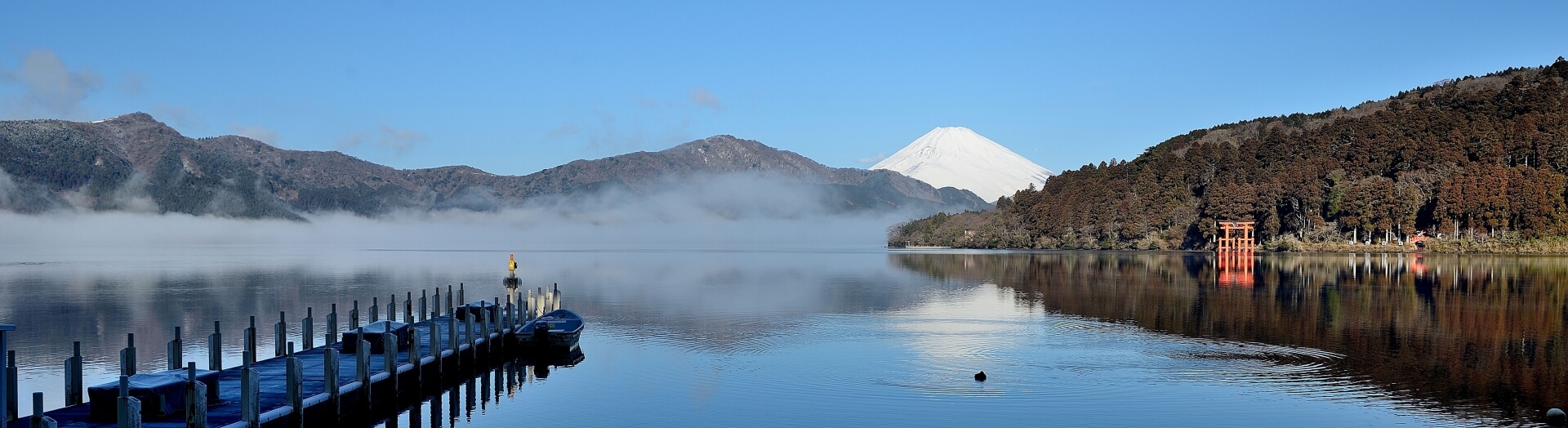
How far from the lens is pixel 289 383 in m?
18.7

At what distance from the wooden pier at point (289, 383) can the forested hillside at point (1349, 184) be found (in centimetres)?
10208

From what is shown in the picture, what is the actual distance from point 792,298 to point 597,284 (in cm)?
1795

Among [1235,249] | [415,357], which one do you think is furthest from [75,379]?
[1235,249]

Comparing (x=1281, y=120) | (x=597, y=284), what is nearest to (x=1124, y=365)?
(x=597, y=284)

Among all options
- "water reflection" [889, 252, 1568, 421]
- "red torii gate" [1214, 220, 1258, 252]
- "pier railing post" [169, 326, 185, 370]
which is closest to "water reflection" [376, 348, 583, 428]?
"pier railing post" [169, 326, 185, 370]

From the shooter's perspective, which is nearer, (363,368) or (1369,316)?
(363,368)

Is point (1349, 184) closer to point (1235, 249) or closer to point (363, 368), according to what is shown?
point (1235, 249)

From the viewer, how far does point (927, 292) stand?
5991 cm

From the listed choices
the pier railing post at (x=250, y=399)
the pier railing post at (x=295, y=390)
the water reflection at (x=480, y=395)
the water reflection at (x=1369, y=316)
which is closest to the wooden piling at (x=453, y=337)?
the water reflection at (x=480, y=395)

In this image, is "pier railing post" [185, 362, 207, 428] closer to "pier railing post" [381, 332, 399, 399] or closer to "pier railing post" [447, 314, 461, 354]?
"pier railing post" [381, 332, 399, 399]

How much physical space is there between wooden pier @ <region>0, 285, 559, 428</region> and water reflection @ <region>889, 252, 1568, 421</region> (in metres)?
18.3

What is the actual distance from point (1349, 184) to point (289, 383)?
123206 millimetres

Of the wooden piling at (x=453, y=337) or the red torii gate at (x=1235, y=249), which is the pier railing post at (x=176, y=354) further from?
the red torii gate at (x=1235, y=249)

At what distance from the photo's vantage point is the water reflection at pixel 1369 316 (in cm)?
2542
